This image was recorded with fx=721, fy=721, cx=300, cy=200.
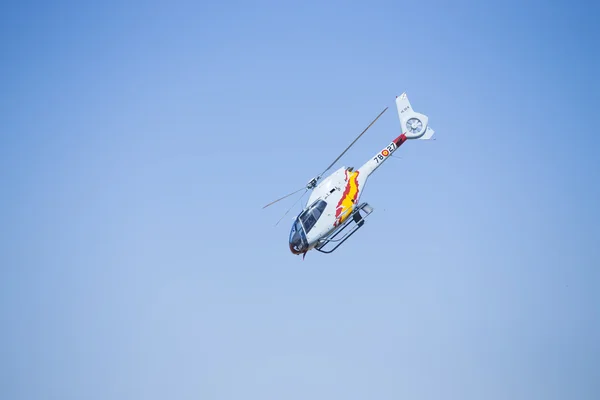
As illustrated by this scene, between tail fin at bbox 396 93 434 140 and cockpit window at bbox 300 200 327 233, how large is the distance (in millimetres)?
7233

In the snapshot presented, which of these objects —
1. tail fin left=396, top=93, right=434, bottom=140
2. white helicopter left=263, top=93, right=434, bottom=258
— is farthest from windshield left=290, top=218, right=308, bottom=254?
tail fin left=396, top=93, right=434, bottom=140

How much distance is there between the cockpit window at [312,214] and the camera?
1431 inches

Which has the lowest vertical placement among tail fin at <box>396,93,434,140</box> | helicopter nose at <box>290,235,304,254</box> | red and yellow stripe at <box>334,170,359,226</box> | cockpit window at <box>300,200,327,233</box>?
helicopter nose at <box>290,235,304,254</box>

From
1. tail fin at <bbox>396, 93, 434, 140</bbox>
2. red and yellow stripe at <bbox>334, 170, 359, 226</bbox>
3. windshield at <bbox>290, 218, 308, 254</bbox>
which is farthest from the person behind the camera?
tail fin at <bbox>396, 93, 434, 140</bbox>

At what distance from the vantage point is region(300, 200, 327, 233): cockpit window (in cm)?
3634

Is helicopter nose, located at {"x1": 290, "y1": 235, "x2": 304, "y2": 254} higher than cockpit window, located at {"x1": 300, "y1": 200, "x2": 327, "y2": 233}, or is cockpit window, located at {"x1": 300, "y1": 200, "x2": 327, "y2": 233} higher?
cockpit window, located at {"x1": 300, "y1": 200, "x2": 327, "y2": 233}

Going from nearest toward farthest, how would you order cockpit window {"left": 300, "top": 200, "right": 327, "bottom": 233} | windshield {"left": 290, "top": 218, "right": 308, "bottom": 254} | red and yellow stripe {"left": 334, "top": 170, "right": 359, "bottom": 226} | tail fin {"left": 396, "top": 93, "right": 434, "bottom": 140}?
windshield {"left": 290, "top": 218, "right": 308, "bottom": 254}
cockpit window {"left": 300, "top": 200, "right": 327, "bottom": 233}
red and yellow stripe {"left": 334, "top": 170, "right": 359, "bottom": 226}
tail fin {"left": 396, "top": 93, "right": 434, "bottom": 140}

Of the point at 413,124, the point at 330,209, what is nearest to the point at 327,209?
the point at 330,209

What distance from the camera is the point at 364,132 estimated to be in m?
36.0

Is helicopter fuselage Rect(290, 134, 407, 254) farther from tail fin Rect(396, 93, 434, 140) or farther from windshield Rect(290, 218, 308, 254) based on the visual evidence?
tail fin Rect(396, 93, 434, 140)

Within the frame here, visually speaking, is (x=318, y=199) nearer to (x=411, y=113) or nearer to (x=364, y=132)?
(x=364, y=132)

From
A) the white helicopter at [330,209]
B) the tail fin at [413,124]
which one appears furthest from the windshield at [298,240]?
the tail fin at [413,124]

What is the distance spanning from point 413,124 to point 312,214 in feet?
28.1

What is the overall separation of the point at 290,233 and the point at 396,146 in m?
8.31
